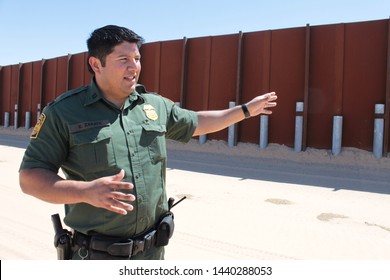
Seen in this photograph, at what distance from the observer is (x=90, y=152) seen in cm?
142

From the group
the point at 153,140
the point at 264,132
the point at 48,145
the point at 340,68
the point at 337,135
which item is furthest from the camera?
the point at 264,132

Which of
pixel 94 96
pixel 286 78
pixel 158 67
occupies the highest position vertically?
pixel 158 67

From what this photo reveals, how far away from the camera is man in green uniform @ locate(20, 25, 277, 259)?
1397mm

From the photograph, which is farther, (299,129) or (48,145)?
(299,129)

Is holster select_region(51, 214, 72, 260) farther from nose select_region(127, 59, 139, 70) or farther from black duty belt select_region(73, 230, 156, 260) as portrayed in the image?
nose select_region(127, 59, 139, 70)

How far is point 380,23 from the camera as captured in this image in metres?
7.14

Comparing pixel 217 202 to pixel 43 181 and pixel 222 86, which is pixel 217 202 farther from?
pixel 222 86

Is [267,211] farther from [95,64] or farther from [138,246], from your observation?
[95,64]

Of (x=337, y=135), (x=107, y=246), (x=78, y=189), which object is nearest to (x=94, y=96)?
(x=78, y=189)

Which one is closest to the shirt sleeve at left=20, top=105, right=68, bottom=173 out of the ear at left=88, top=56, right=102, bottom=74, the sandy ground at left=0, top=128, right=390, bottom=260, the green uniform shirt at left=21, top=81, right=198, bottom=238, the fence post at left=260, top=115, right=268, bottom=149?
the green uniform shirt at left=21, top=81, right=198, bottom=238

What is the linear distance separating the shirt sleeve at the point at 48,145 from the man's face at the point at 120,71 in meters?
0.24

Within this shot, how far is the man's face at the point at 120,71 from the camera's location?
1479mm

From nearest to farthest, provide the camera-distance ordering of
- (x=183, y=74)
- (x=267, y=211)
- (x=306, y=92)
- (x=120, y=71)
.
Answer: (x=120, y=71) < (x=267, y=211) < (x=306, y=92) < (x=183, y=74)

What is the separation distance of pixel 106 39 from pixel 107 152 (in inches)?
17.5
